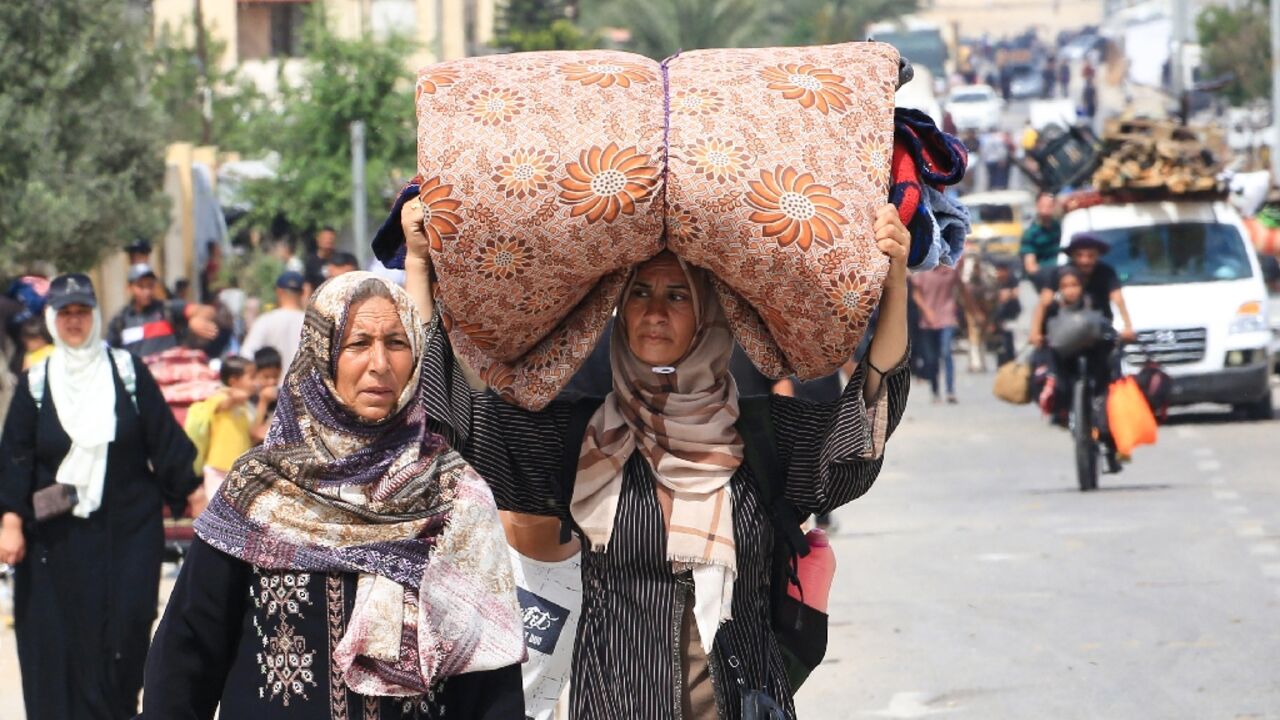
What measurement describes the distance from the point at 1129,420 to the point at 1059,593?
4.60 meters

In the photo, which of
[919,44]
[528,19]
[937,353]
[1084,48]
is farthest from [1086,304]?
[1084,48]

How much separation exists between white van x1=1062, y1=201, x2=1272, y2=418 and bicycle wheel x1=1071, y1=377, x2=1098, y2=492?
444 cm

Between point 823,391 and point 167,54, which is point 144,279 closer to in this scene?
point 823,391

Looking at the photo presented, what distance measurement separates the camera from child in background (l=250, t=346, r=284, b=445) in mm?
12047

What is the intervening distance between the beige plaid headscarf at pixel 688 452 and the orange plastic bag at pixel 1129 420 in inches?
436

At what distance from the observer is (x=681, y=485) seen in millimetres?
4965

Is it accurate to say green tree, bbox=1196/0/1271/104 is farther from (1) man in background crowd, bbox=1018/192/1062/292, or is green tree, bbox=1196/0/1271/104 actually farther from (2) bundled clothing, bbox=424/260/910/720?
(2) bundled clothing, bbox=424/260/910/720

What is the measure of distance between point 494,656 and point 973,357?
2944cm

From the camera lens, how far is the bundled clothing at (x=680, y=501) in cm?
491

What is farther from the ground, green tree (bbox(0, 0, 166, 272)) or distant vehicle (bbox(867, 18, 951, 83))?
green tree (bbox(0, 0, 166, 272))

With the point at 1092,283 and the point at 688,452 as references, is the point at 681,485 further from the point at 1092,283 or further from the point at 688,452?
the point at 1092,283

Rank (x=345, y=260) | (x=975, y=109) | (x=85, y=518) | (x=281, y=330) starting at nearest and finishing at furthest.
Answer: (x=85, y=518)
(x=281, y=330)
(x=345, y=260)
(x=975, y=109)

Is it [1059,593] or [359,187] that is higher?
[359,187]

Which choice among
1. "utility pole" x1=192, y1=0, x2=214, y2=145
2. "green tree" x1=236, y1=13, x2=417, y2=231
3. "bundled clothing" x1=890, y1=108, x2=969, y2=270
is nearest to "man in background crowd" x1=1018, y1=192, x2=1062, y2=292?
"green tree" x1=236, y1=13, x2=417, y2=231
